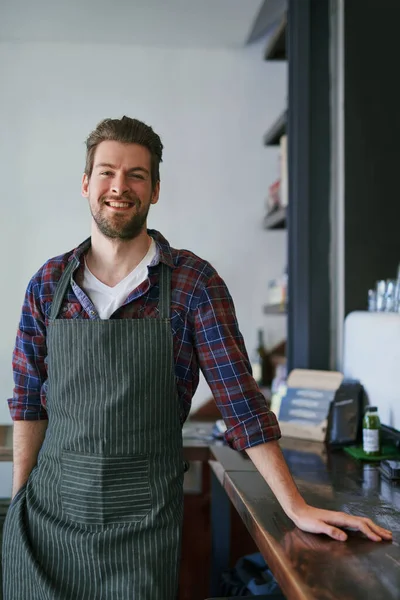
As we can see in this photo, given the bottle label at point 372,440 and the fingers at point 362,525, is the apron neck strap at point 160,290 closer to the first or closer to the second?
the fingers at point 362,525

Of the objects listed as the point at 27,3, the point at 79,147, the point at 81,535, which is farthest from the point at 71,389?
the point at 27,3

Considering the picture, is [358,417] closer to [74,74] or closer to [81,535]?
[81,535]

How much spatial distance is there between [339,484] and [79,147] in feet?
5.61

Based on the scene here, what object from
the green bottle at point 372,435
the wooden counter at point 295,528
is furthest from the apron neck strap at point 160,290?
the green bottle at point 372,435

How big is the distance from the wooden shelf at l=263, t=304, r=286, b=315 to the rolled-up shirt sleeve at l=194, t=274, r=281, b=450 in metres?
1.45

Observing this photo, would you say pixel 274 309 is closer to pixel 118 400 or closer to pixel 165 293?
pixel 165 293

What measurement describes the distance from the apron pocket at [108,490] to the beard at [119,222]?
49 cm

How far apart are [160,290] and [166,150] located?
1.81 meters

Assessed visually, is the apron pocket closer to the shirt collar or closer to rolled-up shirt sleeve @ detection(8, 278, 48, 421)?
rolled-up shirt sleeve @ detection(8, 278, 48, 421)

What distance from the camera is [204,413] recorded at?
132 inches

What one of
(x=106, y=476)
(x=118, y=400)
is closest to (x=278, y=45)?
(x=118, y=400)

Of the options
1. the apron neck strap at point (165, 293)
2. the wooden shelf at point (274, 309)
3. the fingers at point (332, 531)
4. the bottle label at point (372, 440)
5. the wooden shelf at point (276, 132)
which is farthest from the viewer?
the wooden shelf at point (274, 309)

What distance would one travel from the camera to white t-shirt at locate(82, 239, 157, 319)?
1600mm

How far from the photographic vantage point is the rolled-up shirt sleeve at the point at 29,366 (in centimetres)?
167
